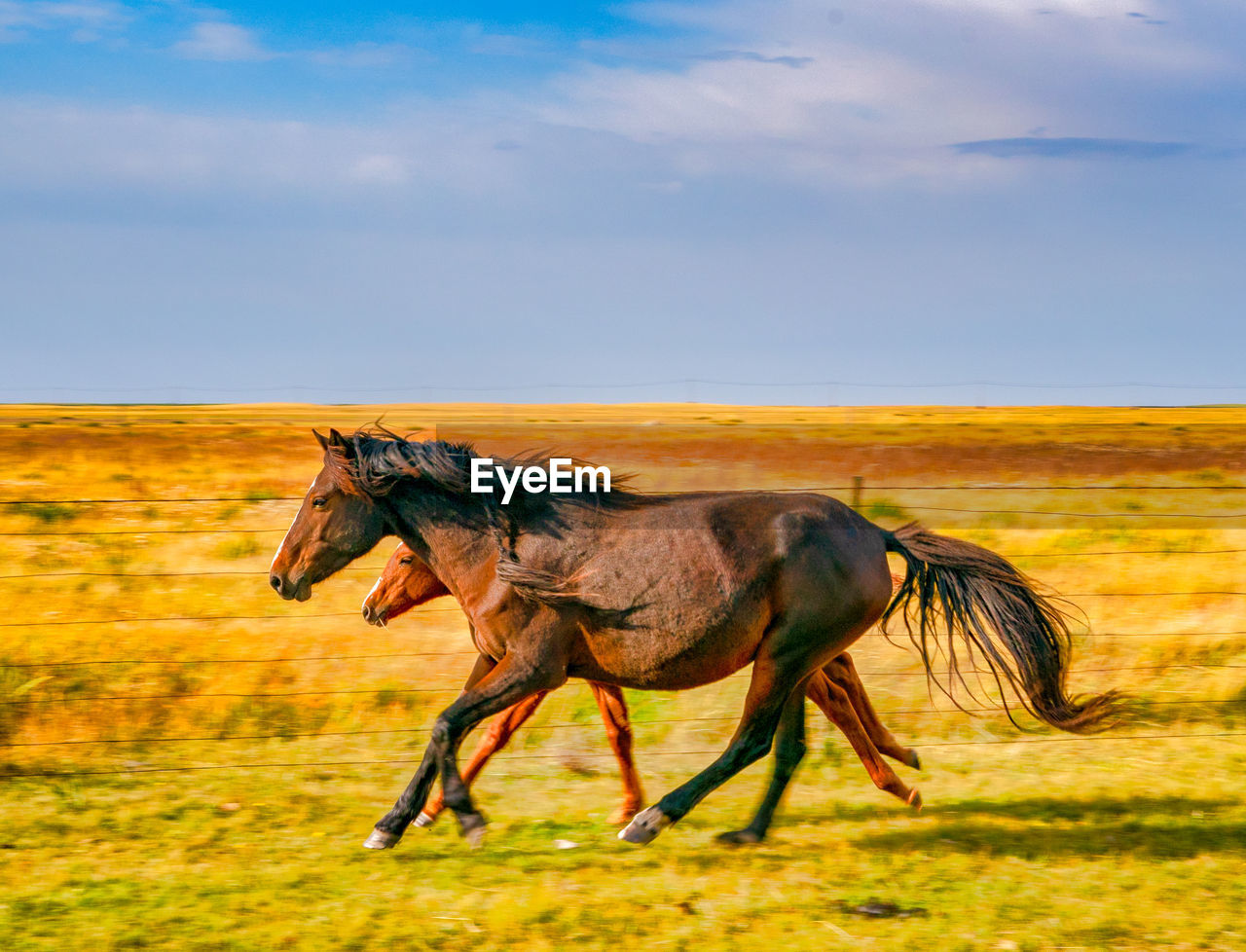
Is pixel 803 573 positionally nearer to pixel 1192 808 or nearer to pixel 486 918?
pixel 486 918

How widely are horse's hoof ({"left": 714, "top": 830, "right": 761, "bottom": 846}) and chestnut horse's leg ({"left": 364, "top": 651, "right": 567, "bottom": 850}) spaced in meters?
0.98

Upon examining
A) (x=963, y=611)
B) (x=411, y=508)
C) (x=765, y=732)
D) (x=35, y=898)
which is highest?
(x=411, y=508)

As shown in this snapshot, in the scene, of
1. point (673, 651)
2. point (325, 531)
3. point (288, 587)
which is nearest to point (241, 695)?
point (288, 587)

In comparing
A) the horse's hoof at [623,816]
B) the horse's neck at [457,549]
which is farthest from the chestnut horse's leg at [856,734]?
the horse's neck at [457,549]

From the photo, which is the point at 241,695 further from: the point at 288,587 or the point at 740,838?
the point at 740,838

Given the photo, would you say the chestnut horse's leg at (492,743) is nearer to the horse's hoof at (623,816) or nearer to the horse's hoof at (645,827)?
the horse's hoof at (623,816)

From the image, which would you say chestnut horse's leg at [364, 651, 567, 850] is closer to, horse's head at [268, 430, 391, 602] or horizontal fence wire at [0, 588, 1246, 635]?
horse's head at [268, 430, 391, 602]

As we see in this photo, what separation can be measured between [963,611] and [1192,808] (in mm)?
1590

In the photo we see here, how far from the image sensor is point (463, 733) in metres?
4.61

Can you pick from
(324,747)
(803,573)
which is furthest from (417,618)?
(803,573)

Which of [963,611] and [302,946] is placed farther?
[963,611]

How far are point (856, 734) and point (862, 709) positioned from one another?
0.26m

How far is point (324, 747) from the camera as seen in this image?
256 inches

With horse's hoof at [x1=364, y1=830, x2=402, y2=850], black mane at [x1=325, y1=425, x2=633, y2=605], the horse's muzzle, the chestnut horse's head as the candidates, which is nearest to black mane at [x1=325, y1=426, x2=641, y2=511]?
black mane at [x1=325, y1=425, x2=633, y2=605]
